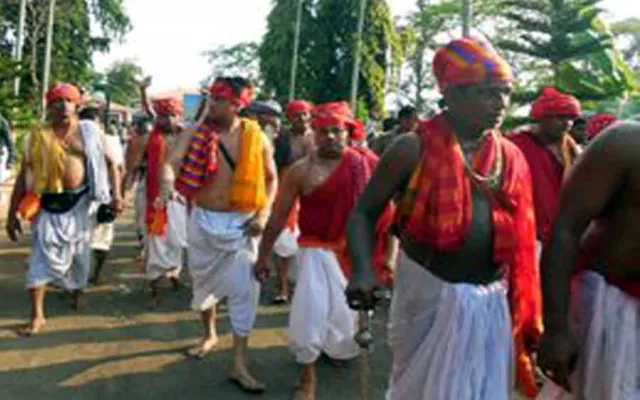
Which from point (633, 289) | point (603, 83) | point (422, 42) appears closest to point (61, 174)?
point (633, 289)

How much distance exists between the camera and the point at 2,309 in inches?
318

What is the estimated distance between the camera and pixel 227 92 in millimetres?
6426

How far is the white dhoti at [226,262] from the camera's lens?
6.42m

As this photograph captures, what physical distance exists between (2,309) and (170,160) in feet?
8.47

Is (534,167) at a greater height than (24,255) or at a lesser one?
greater

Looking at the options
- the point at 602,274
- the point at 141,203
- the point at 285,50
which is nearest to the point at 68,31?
the point at 285,50

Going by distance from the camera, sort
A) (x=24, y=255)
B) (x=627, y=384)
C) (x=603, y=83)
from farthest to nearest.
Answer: (x=603, y=83) < (x=24, y=255) < (x=627, y=384)

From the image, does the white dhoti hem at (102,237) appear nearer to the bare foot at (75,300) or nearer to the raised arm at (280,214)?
the bare foot at (75,300)

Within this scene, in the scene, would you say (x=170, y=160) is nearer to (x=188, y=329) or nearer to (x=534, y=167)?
(x=188, y=329)

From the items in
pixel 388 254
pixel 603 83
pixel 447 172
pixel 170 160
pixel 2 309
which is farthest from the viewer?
pixel 603 83

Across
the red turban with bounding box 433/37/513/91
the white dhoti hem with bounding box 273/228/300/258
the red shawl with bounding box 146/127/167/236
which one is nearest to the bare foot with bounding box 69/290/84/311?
the red shawl with bounding box 146/127/167/236

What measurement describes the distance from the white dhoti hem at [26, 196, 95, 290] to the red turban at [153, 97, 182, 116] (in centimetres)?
164

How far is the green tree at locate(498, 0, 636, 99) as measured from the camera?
1440 cm

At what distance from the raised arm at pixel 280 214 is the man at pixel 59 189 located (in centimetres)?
231
